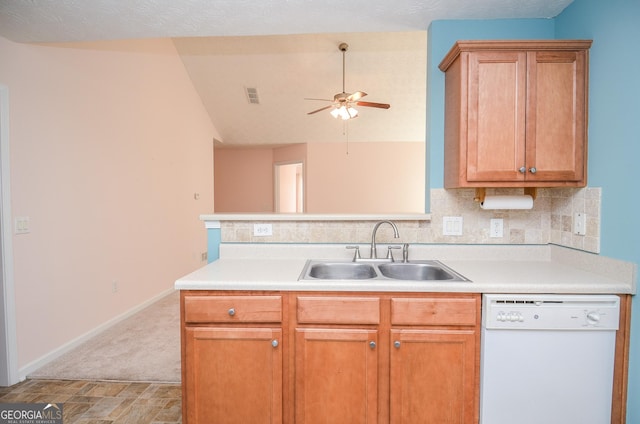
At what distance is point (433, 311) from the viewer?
5.09 ft

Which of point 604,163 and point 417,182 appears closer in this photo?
point 604,163

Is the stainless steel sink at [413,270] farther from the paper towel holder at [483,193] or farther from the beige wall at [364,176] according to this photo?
the beige wall at [364,176]

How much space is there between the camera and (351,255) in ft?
6.98

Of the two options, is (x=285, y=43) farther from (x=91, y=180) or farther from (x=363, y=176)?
(x=363, y=176)

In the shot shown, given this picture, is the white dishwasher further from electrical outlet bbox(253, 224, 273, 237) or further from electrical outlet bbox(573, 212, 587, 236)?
electrical outlet bbox(253, 224, 273, 237)

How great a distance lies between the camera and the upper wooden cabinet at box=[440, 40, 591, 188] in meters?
1.74

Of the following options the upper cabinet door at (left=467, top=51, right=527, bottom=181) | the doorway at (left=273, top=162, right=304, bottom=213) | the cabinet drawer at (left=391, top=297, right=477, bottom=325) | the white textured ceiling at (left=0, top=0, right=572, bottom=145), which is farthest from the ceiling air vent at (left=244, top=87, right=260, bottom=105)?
the cabinet drawer at (left=391, top=297, right=477, bottom=325)

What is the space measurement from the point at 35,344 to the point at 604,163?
3.81 m

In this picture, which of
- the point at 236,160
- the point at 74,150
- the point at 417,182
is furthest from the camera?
the point at 236,160

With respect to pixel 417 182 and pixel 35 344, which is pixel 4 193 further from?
pixel 417 182

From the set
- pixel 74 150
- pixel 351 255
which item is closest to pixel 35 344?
pixel 74 150

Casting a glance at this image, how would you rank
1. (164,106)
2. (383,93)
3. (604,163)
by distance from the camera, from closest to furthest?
(604,163) → (164,106) → (383,93)

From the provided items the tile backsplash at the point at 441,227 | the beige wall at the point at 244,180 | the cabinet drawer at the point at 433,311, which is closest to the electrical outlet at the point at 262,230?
the tile backsplash at the point at 441,227

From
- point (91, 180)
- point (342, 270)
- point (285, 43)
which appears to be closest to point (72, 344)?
point (91, 180)
